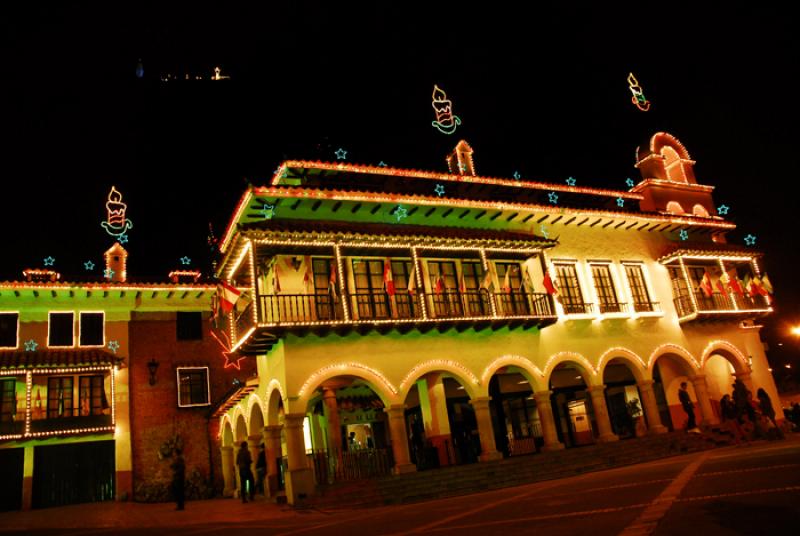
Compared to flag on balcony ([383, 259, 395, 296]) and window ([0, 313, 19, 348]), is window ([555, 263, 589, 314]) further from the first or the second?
window ([0, 313, 19, 348])

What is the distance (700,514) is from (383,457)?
11103 millimetres

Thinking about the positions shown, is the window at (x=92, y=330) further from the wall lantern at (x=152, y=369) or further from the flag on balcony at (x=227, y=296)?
the flag on balcony at (x=227, y=296)

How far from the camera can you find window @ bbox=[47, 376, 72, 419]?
23203 millimetres

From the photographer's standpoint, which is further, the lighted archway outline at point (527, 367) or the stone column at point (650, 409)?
the stone column at point (650, 409)

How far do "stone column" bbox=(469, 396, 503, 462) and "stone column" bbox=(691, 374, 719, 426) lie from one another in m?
9.45

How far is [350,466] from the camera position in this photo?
56.7ft

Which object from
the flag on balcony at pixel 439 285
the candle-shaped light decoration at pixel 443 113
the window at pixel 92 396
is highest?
the candle-shaped light decoration at pixel 443 113

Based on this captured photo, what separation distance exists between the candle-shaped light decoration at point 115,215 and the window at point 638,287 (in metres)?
20.8

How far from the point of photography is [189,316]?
2661 centimetres

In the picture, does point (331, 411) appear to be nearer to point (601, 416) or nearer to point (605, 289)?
point (601, 416)

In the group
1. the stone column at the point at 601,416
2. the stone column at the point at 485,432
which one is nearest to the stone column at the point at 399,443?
the stone column at the point at 485,432

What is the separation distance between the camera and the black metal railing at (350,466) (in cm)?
1719

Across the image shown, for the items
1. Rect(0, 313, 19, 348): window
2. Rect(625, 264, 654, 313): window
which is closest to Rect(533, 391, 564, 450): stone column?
Rect(625, 264, 654, 313): window

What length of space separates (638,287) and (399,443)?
12.3 meters
